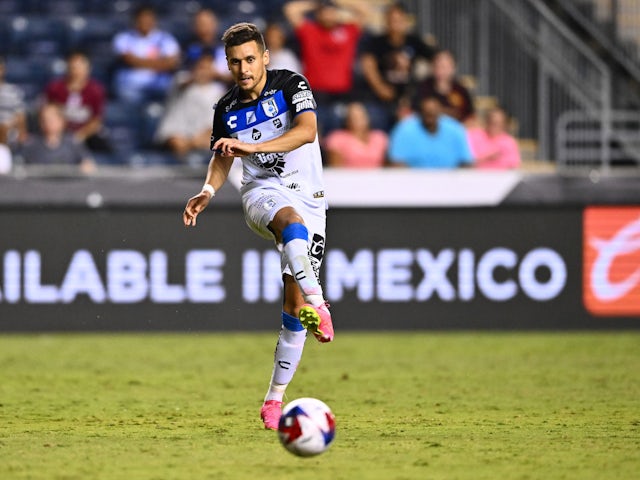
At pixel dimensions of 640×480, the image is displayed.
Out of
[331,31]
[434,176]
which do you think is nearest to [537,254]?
[434,176]

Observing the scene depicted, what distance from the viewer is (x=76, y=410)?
349 inches

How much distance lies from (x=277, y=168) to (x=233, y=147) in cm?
78

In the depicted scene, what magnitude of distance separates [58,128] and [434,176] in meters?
4.21

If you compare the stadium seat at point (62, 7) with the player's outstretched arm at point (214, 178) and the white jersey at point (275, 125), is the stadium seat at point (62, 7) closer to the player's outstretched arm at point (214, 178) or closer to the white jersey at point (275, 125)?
the player's outstretched arm at point (214, 178)

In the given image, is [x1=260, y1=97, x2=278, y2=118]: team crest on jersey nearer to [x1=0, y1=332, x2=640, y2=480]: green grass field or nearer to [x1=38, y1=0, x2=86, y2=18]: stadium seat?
[x1=0, y1=332, x2=640, y2=480]: green grass field

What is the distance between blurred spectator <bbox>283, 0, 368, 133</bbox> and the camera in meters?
16.4

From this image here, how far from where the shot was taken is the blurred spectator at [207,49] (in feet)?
52.9

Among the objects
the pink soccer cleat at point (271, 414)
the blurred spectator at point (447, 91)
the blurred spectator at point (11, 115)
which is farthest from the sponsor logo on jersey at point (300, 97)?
the blurred spectator at point (447, 91)

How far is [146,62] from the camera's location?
16.6m

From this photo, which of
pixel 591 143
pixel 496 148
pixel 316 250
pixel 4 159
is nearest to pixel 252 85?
pixel 316 250

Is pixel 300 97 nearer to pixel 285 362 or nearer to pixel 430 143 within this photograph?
pixel 285 362

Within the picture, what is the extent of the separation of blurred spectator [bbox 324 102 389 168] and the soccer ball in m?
8.41

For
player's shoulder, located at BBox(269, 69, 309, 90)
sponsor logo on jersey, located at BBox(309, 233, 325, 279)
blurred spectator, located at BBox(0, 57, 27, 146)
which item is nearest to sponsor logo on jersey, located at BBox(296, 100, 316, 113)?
player's shoulder, located at BBox(269, 69, 309, 90)

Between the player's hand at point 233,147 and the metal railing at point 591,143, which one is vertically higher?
the player's hand at point 233,147
